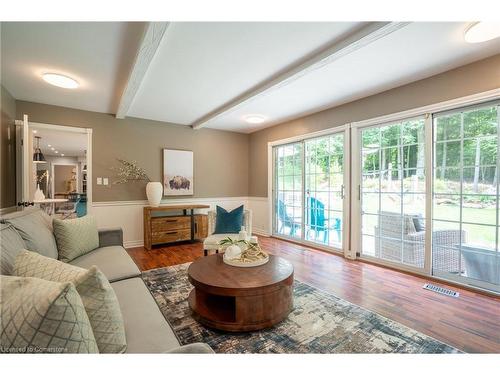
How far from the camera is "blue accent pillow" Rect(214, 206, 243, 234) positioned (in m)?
3.38

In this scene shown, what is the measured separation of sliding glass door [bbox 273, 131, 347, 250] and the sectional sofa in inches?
119

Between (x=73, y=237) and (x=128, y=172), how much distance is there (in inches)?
88.9

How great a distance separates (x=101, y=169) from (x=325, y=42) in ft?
12.5

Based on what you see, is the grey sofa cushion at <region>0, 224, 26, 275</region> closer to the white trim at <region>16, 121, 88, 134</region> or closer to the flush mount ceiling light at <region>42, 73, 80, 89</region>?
the flush mount ceiling light at <region>42, 73, 80, 89</region>

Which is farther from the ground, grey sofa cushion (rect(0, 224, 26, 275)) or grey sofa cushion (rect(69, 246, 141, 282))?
grey sofa cushion (rect(0, 224, 26, 275))

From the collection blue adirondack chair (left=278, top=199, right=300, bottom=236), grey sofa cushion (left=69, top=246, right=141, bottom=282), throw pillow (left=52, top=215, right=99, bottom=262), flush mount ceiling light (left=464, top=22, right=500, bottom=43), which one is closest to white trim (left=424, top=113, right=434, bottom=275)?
flush mount ceiling light (left=464, top=22, right=500, bottom=43)

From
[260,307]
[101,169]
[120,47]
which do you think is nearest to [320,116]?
[120,47]

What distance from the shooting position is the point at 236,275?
6.02ft

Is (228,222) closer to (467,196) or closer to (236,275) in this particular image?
(236,275)

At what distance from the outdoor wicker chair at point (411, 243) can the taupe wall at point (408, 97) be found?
Result: 142 centimetres

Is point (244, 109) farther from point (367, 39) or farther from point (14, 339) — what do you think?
point (14, 339)

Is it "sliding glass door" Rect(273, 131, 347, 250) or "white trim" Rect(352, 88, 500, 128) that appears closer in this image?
"white trim" Rect(352, 88, 500, 128)

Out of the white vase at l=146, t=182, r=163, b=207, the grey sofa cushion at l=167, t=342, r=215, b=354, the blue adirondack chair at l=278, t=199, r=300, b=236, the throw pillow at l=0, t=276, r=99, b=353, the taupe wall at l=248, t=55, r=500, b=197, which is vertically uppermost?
the taupe wall at l=248, t=55, r=500, b=197

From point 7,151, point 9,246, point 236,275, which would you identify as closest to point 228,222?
point 236,275
